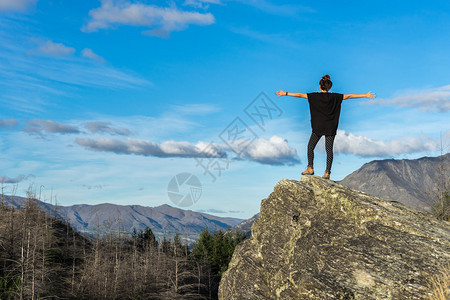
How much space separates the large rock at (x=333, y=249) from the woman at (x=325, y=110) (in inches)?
56.8

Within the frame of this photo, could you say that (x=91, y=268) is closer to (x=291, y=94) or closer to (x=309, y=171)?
(x=309, y=171)

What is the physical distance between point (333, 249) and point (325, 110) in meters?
4.97

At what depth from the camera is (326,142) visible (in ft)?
44.7

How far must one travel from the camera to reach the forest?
29.7 m

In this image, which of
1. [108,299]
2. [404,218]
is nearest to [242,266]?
[404,218]

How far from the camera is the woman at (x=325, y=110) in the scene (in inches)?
531

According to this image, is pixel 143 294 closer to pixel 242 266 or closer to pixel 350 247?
pixel 242 266

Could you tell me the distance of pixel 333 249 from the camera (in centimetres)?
1090

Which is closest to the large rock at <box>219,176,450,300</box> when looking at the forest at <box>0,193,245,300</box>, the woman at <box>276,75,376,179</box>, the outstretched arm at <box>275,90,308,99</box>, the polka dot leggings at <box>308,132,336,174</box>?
the polka dot leggings at <box>308,132,336,174</box>

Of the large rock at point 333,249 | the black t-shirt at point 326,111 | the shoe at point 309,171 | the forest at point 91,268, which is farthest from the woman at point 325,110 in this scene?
the forest at point 91,268

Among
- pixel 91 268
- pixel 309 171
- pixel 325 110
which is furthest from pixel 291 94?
pixel 91 268

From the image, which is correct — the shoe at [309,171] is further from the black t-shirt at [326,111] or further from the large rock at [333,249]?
the black t-shirt at [326,111]

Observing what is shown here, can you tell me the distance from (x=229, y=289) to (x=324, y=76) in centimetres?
822

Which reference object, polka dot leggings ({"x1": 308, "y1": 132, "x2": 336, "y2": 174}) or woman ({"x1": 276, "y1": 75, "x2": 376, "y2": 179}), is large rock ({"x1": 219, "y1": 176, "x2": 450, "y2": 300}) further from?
woman ({"x1": 276, "y1": 75, "x2": 376, "y2": 179})
